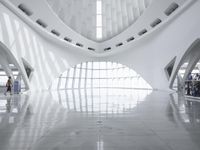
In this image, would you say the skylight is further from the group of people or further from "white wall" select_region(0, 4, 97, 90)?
the group of people

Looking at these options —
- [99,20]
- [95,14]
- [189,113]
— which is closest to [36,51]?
[95,14]

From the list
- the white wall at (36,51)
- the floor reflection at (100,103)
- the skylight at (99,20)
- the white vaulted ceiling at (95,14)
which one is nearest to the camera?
the floor reflection at (100,103)

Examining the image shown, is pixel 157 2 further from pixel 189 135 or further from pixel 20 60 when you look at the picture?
pixel 189 135

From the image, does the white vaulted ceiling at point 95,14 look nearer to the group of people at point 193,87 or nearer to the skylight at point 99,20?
Answer: the skylight at point 99,20

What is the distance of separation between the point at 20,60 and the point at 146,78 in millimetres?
18845

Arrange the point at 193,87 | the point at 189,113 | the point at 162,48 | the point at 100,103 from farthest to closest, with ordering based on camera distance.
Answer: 1. the point at 162,48
2. the point at 193,87
3. the point at 100,103
4. the point at 189,113

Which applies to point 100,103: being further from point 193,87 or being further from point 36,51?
point 36,51

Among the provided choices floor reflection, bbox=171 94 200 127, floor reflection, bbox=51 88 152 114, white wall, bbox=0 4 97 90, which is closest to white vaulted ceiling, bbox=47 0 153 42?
white wall, bbox=0 4 97 90

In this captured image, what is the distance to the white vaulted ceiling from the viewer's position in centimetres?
3450

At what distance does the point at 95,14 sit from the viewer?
40062 mm

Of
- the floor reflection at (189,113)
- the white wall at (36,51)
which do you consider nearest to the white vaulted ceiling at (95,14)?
the white wall at (36,51)

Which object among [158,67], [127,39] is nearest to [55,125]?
[158,67]

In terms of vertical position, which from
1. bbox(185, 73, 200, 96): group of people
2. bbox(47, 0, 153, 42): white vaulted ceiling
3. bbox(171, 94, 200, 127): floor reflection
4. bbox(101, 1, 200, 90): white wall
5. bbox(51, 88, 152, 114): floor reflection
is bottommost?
bbox(171, 94, 200, 127): floor reflection

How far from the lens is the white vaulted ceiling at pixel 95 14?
3450cm
